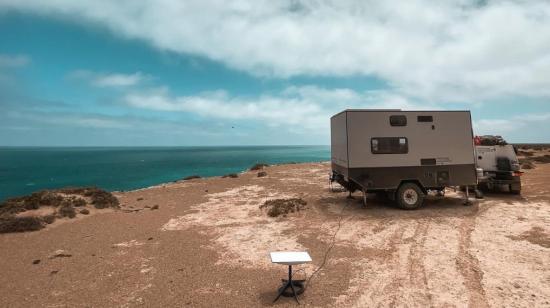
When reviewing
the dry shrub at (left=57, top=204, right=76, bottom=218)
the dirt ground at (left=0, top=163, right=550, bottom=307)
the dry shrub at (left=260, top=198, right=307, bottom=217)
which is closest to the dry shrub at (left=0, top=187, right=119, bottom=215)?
the dry shrub at (left=57, top=204, right=76, bottom=218)

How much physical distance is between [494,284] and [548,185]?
17.0 meters

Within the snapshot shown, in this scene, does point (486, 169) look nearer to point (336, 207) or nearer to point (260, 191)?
point (336, 207)

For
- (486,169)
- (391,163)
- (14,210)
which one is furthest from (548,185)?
(14,210)

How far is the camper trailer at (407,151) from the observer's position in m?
13.2

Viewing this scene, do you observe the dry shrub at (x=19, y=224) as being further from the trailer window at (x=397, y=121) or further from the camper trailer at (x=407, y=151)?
the trailer window at (x=397, y=121)

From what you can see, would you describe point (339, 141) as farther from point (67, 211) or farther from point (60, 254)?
point (67, 211)

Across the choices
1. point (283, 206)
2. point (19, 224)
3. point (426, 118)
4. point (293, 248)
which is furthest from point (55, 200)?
point (426, 118)

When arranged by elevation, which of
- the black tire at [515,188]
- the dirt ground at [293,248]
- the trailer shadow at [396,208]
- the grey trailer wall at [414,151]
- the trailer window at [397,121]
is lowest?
the dirt ground at [293,248]

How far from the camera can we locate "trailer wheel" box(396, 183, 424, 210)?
44.0ft

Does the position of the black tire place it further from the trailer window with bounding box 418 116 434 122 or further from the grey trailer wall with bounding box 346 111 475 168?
the trailer window with bounding box 418 116 434 122

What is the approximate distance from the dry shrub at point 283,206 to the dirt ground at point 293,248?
0.44 metres

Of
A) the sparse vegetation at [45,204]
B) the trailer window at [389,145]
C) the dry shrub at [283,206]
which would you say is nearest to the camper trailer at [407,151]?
the trailer window at [389,145]

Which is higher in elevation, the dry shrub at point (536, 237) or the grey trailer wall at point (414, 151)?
the grey trailer wall at point (414, 151)

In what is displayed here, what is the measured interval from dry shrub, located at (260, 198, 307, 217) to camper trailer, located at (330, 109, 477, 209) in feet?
10.1
